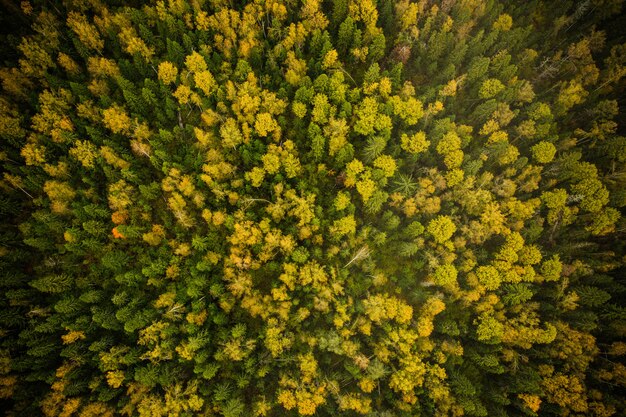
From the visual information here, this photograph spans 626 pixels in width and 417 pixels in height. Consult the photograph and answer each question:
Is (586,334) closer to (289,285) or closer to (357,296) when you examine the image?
(357,296)

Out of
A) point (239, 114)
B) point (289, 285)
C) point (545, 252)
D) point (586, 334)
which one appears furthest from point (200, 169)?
point (586, 334)

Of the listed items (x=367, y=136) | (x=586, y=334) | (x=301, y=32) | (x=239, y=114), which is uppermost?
(x=301, y=32)

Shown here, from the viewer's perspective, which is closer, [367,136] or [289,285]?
[289,285]

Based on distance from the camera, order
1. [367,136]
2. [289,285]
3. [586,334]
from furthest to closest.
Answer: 1. [367,136]
2. [586,334]
3. [289,285]

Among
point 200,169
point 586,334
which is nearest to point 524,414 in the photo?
point 586,334

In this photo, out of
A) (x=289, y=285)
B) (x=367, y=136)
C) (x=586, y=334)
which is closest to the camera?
(x=289, y=285)

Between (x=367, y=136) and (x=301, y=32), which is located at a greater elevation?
(x=301, y=32)
